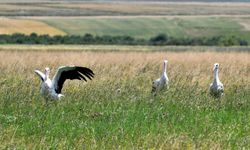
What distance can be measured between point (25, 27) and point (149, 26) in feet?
43.6

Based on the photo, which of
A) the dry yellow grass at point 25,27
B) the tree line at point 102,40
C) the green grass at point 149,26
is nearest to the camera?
the tree line at point 102,40

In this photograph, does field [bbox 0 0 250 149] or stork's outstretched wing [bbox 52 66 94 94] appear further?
stork's outstretched wing [bbox 52 66 94 94]

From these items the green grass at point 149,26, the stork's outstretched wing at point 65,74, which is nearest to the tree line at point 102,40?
the green grass at point 149,26

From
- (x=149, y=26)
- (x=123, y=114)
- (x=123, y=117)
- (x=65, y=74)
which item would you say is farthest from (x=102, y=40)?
(x=123, y=117)

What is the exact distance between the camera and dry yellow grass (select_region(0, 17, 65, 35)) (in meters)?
64.9

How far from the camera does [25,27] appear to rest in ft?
222

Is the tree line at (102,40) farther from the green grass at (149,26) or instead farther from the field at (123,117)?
the field at (123,117)

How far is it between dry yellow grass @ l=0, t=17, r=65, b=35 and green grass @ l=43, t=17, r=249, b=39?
4.88ft

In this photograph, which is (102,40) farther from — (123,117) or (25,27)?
(123,117)

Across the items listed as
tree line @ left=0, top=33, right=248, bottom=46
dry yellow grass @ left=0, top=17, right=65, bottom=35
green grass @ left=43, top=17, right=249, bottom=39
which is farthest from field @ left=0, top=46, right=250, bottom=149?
green grass @ left=43, top=17, right=249, bottom=39

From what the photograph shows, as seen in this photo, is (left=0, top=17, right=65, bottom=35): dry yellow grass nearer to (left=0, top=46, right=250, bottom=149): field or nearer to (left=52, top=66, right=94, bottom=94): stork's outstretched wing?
(left=0, top=46, right=250, bottom=149): field

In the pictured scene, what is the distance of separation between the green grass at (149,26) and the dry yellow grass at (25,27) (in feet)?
4.88

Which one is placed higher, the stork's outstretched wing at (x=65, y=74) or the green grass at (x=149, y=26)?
the stork's outstretched wing at (x=65, y=74)

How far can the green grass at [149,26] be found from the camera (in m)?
72.8
